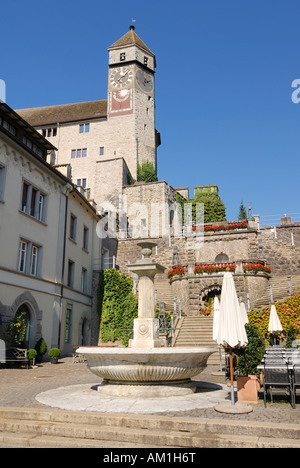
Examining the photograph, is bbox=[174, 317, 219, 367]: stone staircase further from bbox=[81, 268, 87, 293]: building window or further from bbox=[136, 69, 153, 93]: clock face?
bbox=[136, 69, 153, 93]: clock face

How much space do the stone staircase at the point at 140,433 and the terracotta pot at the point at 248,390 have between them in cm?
200

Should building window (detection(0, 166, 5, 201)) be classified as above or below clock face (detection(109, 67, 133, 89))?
below

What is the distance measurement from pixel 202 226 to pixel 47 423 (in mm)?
29975

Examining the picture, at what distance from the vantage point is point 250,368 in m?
7.91

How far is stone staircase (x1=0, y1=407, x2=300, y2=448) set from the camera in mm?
4969

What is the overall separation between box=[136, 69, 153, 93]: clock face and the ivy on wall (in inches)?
1322

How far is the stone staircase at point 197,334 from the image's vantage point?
699 inches

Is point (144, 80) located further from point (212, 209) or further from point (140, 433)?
point (140, 433)

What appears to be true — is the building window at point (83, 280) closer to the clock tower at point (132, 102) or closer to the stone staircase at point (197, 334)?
the stone staircase at point (197, 334)

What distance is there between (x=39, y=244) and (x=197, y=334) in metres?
9.74
